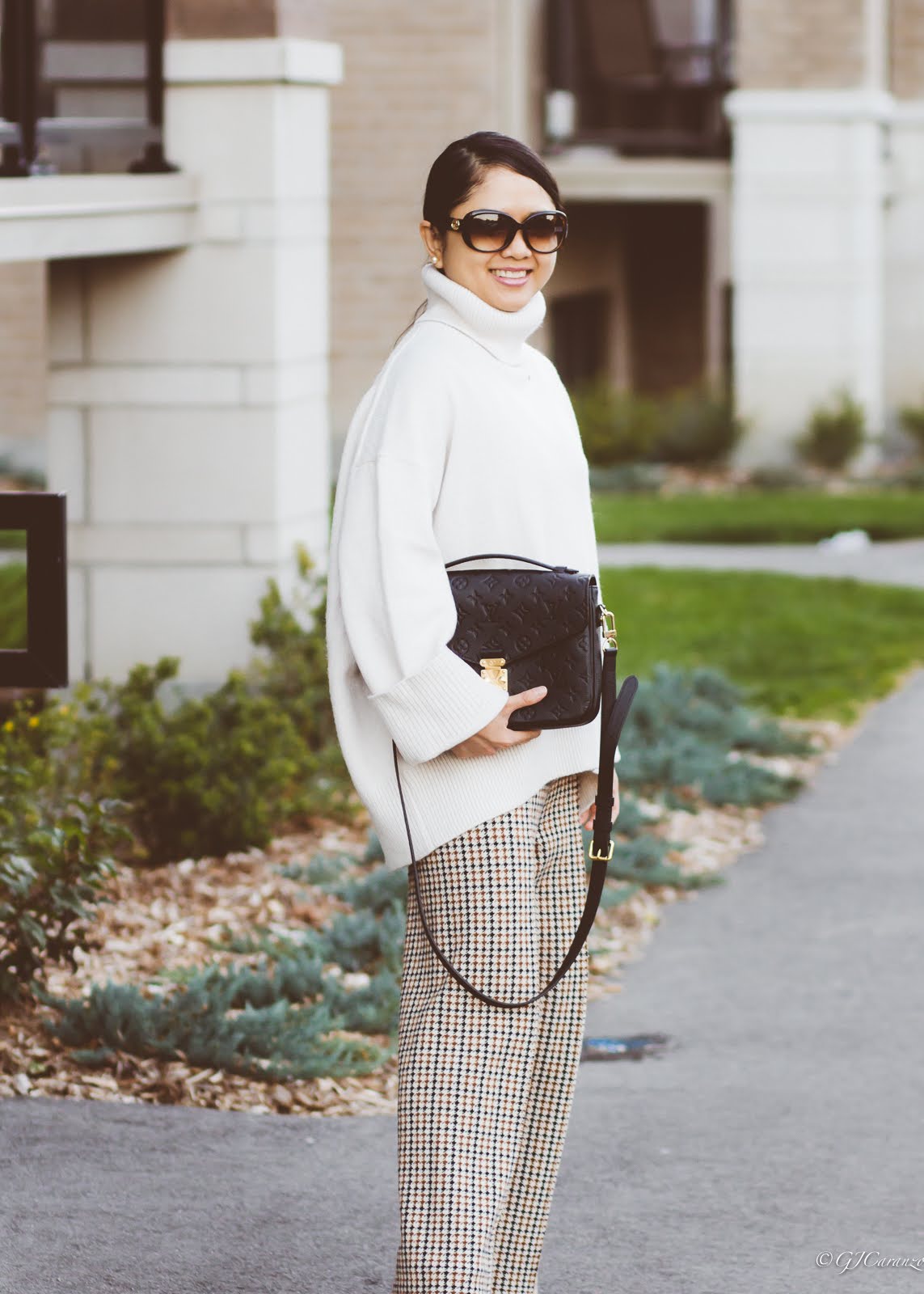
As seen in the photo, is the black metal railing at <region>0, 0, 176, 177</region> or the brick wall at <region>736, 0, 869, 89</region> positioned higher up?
the brick wall at <region>736, 0, 869, 89</region>

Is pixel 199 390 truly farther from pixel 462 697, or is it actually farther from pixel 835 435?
pixel 835 435

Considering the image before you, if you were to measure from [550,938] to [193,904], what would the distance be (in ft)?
10.6

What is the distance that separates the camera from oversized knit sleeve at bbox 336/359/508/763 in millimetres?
3463

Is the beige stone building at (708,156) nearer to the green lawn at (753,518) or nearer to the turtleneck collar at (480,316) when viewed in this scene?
the green lawn at (753,518)

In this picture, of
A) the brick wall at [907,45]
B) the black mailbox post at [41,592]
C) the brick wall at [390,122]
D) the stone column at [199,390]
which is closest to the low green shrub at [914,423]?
the brick wall at [907,45]

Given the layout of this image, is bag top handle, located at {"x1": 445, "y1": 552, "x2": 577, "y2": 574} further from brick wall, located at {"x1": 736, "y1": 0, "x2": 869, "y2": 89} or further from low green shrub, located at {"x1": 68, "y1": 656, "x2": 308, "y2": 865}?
brick wall, located at {"x1": 736, "y1": 0, "x2": 869, "y2": 89}

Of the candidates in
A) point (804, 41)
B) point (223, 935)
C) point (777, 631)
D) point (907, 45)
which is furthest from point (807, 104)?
point (223, 935)

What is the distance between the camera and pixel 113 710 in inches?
314

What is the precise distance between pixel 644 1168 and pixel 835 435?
16.2 meters

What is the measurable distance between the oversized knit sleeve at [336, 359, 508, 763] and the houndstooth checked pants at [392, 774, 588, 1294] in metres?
0.22

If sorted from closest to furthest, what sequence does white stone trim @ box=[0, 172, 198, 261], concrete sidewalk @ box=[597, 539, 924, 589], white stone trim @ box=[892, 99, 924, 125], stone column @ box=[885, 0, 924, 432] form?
white stone trim @ box=[0, 172, 198, 261], concrete sidewalk @ box=[597, 539, 924, 589], white stone trim @ box=[892, 99, 924, 125], stone column @ box=[885, 0, 924, 432]

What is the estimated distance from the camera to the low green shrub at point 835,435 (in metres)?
20.5

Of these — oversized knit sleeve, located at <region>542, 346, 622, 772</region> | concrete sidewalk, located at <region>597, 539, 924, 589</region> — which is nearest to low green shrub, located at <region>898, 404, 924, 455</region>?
concrete sidewalk, located at <region>597, 539, 924, 589</region>

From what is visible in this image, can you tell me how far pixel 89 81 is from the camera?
25.9ft
